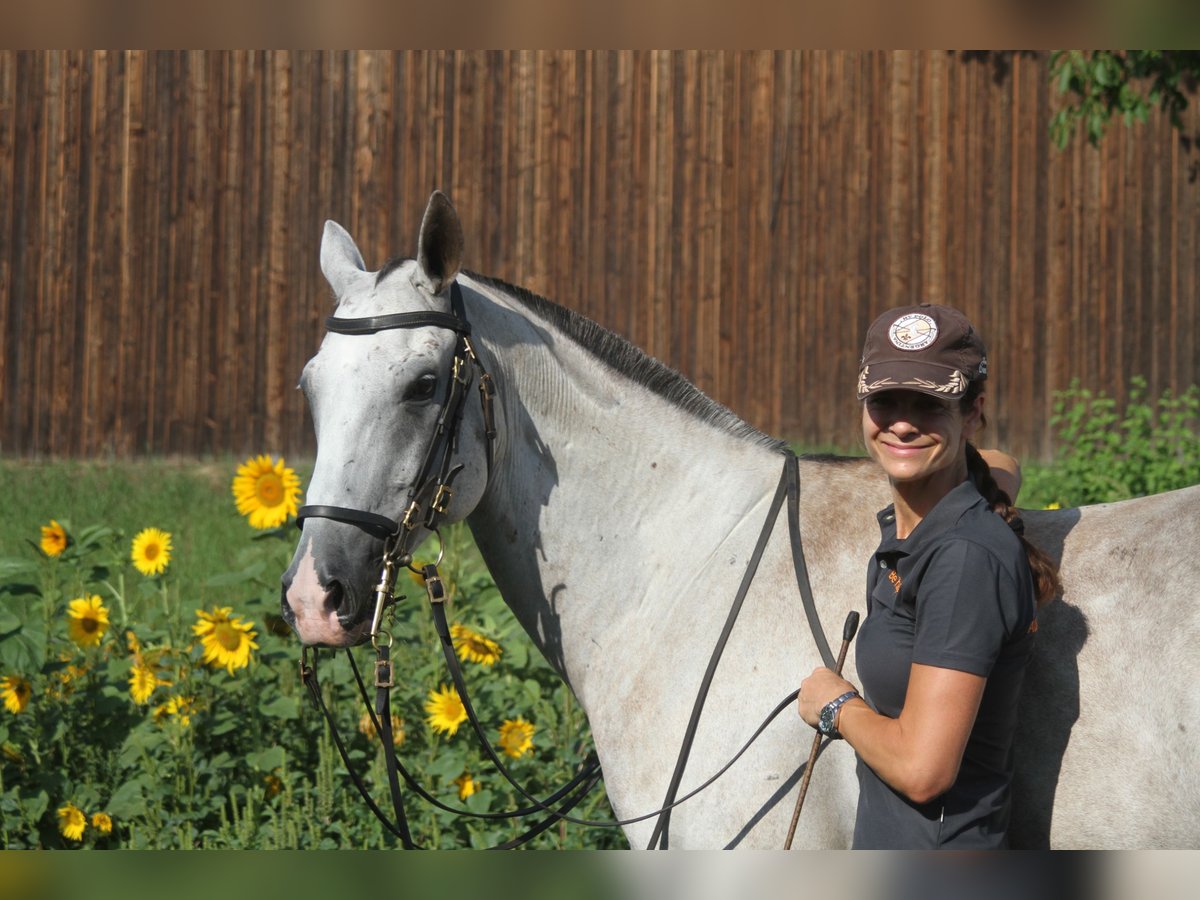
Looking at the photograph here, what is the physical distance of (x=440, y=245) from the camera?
2639mm

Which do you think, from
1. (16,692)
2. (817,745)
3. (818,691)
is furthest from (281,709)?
(818,691)

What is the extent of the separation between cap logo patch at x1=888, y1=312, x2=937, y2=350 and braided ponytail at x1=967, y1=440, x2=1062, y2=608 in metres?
Result: 0.30

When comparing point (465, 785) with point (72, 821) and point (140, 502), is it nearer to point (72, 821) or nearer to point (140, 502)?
point (72, 821)

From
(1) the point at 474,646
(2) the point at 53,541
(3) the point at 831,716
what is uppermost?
(2) the point at 53,541

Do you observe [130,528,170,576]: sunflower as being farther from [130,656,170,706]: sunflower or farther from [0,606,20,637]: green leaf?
[0,606,20,637]: green leaf

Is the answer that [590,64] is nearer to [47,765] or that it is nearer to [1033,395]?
[1033,395]

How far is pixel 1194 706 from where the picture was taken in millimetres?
2059

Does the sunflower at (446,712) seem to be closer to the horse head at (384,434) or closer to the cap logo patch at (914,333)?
the horse head at (384,434)

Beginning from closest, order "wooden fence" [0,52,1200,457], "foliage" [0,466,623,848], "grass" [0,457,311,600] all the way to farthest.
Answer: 1. "foliage" [0,466,623,848]
2. "grass" [0,457,311,600]
3. "wooden fence" [0,52,1200,457]

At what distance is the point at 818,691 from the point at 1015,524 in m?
0.49

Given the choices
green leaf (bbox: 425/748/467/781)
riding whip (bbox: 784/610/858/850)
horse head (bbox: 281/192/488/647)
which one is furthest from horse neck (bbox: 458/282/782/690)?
green leaf (bbox: 425/748/467/781)

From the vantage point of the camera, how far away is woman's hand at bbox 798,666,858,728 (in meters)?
1.97

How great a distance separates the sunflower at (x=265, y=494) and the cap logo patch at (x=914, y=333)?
270cm
